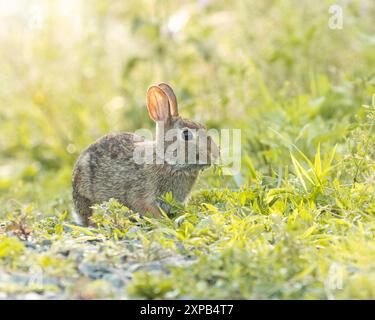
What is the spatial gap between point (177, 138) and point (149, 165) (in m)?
0.30

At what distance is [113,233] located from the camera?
185 inches

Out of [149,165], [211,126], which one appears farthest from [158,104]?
[211,126]

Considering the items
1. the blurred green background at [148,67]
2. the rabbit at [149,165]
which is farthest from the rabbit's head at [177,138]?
the blurred green background at [148,67]

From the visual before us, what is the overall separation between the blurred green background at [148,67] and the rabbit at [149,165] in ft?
5.47

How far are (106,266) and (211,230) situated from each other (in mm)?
702

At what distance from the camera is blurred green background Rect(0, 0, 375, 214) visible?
8.20 m

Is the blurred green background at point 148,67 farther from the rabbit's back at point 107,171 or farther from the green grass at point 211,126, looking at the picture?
the rabbit's back at point 107,171

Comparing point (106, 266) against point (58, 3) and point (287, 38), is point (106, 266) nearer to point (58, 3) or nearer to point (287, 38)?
point (287, 38)

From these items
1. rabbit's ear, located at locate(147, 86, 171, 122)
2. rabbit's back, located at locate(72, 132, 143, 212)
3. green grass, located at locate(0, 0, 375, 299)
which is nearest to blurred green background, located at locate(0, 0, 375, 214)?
Answer: green grass, located at locate(0, 0, 375, 299)

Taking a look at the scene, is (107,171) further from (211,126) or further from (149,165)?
(211,126)

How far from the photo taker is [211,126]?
821cm

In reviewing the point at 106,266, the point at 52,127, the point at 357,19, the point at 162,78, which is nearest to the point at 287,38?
the point at 357,19

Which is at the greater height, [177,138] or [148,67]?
[148,67]

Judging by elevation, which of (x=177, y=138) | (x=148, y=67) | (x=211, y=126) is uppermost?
(x=148, y=67)
